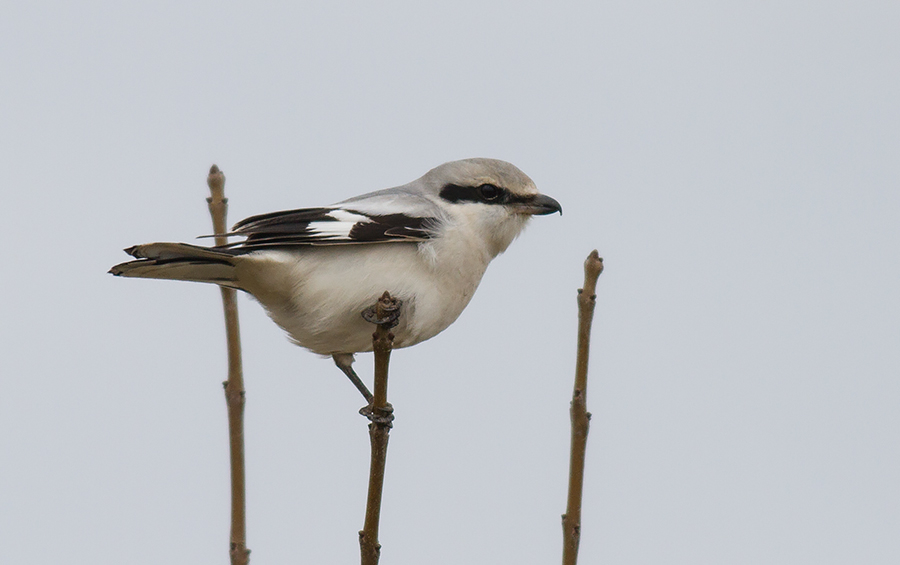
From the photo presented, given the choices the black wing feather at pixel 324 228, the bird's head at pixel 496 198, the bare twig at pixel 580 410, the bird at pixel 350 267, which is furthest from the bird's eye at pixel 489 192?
the bare twig at pixel 580 410

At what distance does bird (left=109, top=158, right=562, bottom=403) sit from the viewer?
3.28 m

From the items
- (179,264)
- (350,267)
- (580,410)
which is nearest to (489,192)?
(350,267)

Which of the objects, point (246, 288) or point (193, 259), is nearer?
point (193, 259)

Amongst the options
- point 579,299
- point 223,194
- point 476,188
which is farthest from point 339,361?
point 579,299

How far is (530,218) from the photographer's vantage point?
3885 mm

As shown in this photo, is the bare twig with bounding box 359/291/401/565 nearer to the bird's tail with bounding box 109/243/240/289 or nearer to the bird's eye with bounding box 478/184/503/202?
the bird's tail with bounding box 109/243/240/289

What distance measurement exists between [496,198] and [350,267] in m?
0.73

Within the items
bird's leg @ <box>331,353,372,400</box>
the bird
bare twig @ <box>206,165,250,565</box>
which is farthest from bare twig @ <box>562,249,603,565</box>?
bird's leg @ <box>331,353,372,400</box>

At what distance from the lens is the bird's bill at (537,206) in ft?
12.4

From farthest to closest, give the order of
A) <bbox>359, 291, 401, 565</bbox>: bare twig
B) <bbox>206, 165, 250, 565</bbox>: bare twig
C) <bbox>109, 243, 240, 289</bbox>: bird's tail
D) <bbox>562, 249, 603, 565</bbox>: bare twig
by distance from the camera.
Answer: <bbox>109, 243, 240, 289</bbox>: bird's tail
<bbox>206, 165, 250, 565</bbox>: bare twig
<bbox>359, 291, 401, 565</bbox>: bare twig
<bbox>562, 249, 603, 565</bbox>: bare twig

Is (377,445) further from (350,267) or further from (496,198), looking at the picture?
(496,198)

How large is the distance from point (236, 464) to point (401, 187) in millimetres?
1682

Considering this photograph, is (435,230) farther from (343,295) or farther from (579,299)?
(579,299)

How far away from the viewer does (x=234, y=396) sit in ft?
8.81
